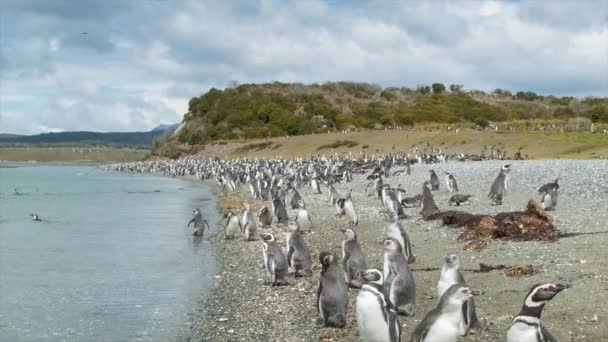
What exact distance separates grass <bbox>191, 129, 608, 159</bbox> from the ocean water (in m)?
23.6

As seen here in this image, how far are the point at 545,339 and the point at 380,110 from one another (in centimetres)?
9903

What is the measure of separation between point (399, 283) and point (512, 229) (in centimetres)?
468

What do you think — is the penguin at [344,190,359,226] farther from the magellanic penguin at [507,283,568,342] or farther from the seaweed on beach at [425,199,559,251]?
the magellanic penguin at [507,283,568,342]

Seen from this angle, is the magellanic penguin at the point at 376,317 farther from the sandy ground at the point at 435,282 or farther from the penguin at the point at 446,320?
the sandy ground at the point at 435,282

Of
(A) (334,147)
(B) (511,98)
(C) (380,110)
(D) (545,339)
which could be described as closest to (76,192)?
(A) (334,147)

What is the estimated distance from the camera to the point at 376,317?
7207mm

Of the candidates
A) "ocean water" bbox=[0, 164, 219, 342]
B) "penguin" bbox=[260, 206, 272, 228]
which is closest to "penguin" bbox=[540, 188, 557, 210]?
"penguin" bbox=[260, 206, 272, 228]

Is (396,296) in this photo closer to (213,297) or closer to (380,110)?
(213,297)

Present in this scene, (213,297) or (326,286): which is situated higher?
(326,286)

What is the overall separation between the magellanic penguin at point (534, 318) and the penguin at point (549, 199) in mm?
10838

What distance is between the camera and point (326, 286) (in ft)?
28.1

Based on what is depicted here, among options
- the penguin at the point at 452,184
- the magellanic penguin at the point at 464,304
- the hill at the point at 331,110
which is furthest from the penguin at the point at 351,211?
the hill at the point at 331,110

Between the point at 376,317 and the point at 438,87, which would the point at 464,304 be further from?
the point at 438,87

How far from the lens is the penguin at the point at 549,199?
53.9ft
